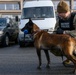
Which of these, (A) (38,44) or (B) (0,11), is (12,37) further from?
(B) (0,11)

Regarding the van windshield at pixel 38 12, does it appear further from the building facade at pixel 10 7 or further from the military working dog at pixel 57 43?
the building facade at pixel 10 7

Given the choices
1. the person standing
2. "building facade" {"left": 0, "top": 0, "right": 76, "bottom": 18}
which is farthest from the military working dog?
"building facade" {"left": 0, "top": 0, "right": 76, "bottom": 18}

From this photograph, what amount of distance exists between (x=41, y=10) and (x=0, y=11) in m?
40.8

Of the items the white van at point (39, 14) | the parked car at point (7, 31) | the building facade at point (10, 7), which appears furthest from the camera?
the building facade at point (10, 7)

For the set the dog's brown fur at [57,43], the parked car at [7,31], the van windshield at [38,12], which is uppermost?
the van windshield at [38,12]

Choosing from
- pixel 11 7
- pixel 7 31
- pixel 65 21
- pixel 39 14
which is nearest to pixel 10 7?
pixel 11 7

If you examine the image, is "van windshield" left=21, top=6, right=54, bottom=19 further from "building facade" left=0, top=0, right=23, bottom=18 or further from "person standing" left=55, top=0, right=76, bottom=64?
"building facade" left=0, top=0, right=23, bottom=18

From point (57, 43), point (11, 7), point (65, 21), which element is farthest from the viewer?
point (11, 7)

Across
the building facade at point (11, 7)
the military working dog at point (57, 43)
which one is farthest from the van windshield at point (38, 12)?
the building facade at point (11, 7)

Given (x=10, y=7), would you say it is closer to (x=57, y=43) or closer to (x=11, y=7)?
(x=11, y=7)

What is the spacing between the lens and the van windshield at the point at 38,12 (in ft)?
61.6

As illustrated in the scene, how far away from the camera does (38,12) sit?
62.3 ft

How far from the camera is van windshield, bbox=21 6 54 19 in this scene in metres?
18.8

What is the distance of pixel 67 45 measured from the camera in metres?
8.95
